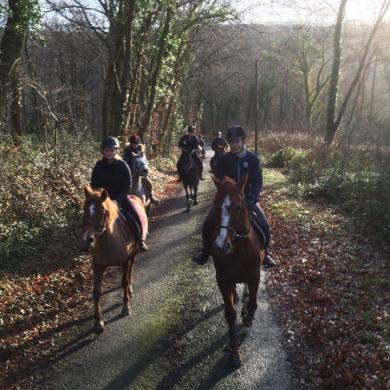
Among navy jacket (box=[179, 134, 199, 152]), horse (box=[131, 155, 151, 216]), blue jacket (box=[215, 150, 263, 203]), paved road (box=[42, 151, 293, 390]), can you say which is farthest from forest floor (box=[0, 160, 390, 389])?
navy jacket (box=[179, 134, 199, 152])

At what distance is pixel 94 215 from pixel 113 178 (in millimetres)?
1899

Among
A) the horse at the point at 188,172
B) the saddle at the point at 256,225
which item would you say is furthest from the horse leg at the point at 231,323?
the horse at the point at 188,172

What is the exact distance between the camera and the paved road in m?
5.84

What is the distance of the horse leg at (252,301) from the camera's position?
21.6ft

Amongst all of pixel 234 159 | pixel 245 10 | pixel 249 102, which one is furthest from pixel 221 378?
pixel 249 102

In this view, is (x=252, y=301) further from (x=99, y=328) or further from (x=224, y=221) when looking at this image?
(x=99, y=328)

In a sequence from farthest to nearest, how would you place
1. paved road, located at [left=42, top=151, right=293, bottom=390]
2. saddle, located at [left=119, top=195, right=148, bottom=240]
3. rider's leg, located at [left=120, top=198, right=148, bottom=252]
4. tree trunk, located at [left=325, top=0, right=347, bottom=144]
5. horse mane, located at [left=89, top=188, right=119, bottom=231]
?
tree trunk, located at [left=325, top=0, right=347, bottom=144] < rider's leg, located at [left=120, top=198, right=148, bottom=252] < saddle, located at [left=119, top=195, right=148, bottom=240] < horse mane, located at [left=89, top=188, right=119, bottom=231] < paved road, located at [left=42, top=151, right=293, bottom=390]

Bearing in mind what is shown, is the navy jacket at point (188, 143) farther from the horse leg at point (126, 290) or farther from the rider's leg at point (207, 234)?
the rider's leg at point (207, 234)

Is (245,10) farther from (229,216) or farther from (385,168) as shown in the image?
(229,216)

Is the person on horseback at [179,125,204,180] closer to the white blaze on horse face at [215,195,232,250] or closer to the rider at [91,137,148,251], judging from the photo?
the rider at [91,137,148,251]

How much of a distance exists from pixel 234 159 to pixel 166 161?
951 inches

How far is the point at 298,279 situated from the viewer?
30.6ft

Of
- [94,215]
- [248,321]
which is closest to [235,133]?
[94,215]

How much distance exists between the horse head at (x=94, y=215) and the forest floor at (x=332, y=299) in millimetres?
3322
